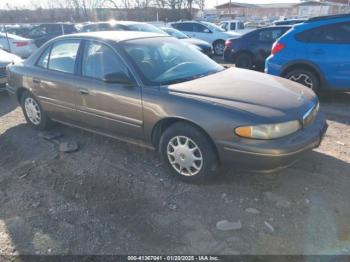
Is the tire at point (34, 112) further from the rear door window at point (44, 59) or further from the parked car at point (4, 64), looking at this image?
the parked car at point (4, 64)

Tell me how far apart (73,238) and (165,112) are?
1500mm

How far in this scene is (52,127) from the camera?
5133 millimetres

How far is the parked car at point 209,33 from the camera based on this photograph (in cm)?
→ 1420

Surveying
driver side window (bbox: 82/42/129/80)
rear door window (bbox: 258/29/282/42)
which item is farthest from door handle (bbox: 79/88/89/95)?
rear door window (bbox: 258/29/282/42)

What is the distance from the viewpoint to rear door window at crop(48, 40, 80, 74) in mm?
4211

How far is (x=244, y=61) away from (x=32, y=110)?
6.73 metres

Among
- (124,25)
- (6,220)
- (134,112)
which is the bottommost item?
(6,220)

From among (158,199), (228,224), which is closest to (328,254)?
(228,224)

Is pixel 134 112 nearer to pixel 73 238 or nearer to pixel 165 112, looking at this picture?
pixel 165 112

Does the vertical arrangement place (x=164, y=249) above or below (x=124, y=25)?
below

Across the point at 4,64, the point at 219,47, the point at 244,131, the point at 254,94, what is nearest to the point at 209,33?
the point at 219,47

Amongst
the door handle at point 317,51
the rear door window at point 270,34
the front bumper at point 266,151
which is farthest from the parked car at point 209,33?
the front bumper at point 266,151

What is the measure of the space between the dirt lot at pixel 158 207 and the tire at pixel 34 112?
32.9 inches

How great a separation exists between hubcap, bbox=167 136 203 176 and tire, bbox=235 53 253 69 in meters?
6.97
